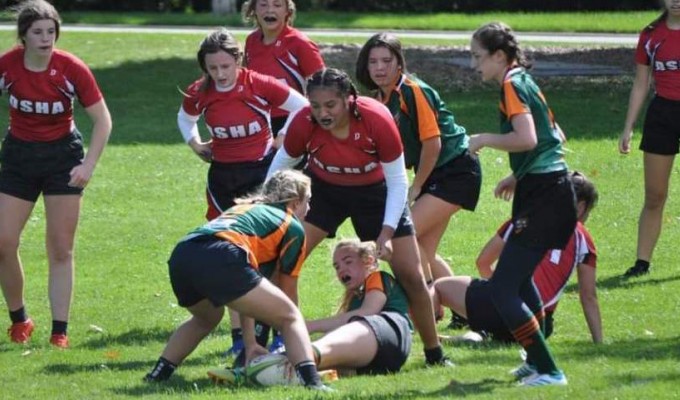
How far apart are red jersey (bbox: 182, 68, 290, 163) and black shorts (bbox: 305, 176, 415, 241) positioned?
0.82m

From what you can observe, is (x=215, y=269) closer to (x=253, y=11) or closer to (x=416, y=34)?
(x=253, y=11)

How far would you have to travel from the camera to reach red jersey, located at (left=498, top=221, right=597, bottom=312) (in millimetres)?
8773

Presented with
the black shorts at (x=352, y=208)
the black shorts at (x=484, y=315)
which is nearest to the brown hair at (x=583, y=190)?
the black shorts at (x=484, y=315)

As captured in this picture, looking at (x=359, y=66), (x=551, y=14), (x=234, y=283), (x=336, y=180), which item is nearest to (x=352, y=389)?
(x=234, y=283)

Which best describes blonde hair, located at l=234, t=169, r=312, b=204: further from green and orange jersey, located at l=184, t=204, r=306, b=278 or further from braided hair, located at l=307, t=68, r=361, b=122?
braided hair, located at l=307, t=68, r=361, b=122

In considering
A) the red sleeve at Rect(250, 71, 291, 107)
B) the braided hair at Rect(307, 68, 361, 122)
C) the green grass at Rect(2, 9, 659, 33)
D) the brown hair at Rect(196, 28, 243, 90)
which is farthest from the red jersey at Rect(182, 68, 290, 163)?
the green grass at Rect(2, 9, 659, 33)

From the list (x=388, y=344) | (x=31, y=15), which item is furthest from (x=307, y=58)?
(x=388, y=344)

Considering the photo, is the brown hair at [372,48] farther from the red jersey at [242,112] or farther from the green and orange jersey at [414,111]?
the red jersey at [242,112]

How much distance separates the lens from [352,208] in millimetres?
8125

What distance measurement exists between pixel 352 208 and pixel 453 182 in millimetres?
1172

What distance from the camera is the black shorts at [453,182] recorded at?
9.08 meters

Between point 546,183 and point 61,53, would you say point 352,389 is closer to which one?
point 546,183

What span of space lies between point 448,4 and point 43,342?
1137 inches

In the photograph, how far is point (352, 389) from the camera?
730 centimetres
